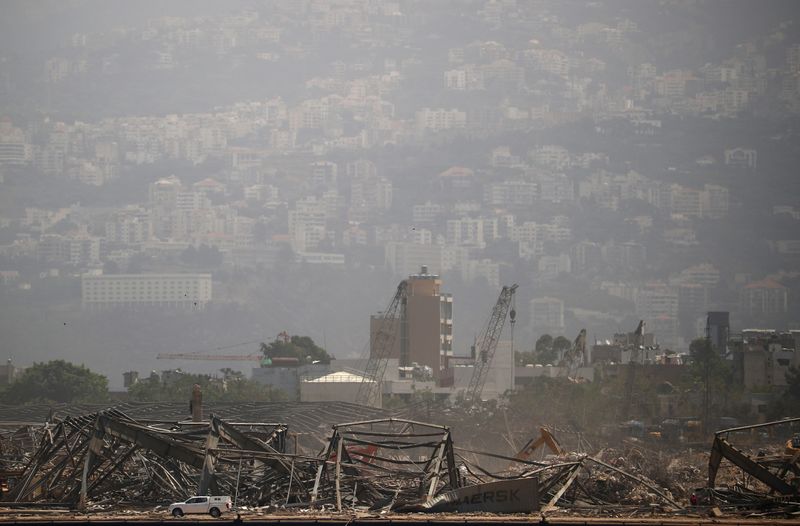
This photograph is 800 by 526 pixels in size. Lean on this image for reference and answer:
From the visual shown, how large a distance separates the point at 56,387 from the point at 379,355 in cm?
2942

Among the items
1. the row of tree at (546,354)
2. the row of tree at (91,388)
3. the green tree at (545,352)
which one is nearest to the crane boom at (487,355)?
the row of tree at (91,388)

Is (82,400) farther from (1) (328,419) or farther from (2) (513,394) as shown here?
(1) (328,419)

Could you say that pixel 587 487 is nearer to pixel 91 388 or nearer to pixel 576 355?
pixel 91 388

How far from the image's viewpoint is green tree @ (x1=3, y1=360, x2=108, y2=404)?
129250mm

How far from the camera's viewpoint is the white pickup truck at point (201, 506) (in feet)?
137

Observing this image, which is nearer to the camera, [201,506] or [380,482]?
[201,506]

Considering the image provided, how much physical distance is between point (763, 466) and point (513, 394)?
274 feet

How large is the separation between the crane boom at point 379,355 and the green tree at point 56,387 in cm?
2146

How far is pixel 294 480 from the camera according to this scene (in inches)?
1763

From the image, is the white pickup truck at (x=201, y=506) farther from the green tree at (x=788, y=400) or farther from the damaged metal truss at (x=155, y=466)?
the green tree at (x=788, y=400)

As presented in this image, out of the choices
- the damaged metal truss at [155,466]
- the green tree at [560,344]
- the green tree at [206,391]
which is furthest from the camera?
the green tree at [560,344]

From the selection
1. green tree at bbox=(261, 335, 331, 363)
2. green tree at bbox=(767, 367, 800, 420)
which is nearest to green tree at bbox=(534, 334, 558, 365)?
green tree at bbox=(261, 335, 331, 363)

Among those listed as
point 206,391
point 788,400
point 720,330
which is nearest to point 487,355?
point 720,330

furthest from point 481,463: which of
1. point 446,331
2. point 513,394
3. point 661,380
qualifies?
point 446,331
